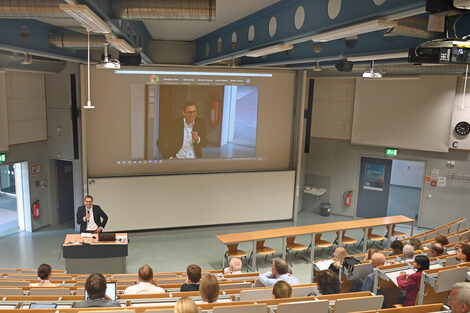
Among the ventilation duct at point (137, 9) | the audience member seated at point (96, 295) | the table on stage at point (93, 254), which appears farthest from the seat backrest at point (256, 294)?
the table on stage at point (93, 254)

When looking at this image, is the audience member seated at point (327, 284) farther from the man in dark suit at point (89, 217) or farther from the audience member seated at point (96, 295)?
the man in dark suit at point (89, 217)

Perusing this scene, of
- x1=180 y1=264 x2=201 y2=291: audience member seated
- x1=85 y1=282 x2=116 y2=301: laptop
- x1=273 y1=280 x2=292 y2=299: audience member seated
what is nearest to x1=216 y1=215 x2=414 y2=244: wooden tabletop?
x1=180 y1=264 x2=201 y2=291: audience member seated

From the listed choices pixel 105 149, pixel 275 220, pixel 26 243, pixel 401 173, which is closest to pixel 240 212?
pixel 275 220

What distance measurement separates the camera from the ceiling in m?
5.71

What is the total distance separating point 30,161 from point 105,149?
6.37 feet

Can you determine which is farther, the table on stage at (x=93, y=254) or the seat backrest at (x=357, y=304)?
the table on stage at (x=93, y=254)

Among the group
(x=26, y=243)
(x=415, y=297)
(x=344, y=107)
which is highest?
(x=344, y=107)

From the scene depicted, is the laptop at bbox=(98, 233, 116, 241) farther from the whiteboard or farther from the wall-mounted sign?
the wall-mounted sign

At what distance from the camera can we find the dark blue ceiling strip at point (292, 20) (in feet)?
11.1

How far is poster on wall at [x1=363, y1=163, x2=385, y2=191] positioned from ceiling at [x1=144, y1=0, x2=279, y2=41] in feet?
21.5

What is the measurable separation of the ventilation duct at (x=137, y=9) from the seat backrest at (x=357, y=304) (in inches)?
122

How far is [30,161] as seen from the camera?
388 inches

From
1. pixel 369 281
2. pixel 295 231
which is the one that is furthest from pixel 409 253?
pixel 295 231

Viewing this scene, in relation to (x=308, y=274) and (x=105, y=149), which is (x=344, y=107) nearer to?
(x=308, y=274)
